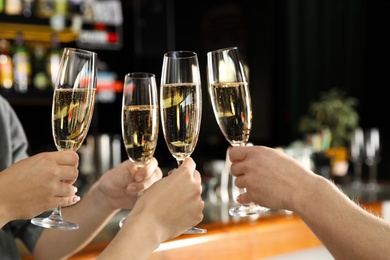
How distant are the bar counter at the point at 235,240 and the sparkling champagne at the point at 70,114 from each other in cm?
78

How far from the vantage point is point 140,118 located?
49.5 inches

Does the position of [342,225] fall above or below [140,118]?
below

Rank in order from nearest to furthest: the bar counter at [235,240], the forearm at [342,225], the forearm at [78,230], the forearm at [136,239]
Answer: the forearm at [136,239], the forearm at [342,225], the forearm at [78,230], the bar counter at [235,240]

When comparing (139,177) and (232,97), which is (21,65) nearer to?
(139,177)

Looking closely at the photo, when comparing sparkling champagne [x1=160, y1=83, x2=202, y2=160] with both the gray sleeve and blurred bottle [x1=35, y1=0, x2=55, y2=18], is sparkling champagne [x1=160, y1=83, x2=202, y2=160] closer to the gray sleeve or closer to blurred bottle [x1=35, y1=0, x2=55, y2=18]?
the gray sleeve

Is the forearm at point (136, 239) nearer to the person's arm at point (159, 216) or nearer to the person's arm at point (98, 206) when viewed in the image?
the person's arm at point (159, 216)

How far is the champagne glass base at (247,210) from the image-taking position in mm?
1236

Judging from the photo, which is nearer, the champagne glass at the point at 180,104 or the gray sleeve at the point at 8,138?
the champagne glass at the point at 180,104

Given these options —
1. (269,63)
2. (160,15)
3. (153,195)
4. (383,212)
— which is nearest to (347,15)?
(269,63)

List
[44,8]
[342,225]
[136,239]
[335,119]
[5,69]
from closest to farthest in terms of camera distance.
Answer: [136,239]
[342,225]
[5,69]
[44,8]
[335,119]

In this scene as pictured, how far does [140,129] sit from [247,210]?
0.31m

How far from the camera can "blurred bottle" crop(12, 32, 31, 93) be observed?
372 centimetres

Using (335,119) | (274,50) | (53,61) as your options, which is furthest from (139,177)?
(274,50)

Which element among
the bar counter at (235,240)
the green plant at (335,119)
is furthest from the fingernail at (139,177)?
the green plant at (335,119)
